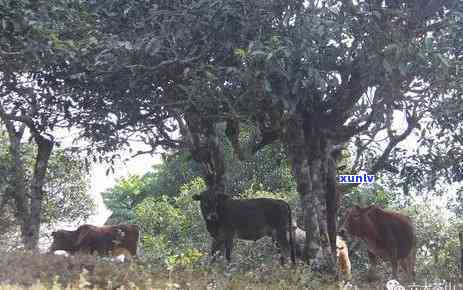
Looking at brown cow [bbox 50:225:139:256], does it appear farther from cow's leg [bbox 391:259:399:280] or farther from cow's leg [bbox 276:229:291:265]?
cow's leg [bbox 391:259:399:280]

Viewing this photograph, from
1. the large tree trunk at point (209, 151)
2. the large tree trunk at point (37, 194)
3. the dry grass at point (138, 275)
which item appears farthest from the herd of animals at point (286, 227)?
the dry grass at point (138, 275)

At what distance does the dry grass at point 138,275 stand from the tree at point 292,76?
7.81 ft

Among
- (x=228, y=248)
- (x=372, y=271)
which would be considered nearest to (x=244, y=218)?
(x=228, y=248)

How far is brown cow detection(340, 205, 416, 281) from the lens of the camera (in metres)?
17.0

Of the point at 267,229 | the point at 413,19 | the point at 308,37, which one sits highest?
the point at 413,19

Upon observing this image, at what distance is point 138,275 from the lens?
37.9ft

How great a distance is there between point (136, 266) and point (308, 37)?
533 centimetres

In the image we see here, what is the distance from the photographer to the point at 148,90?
15.7 metres

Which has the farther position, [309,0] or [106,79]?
[106,79]

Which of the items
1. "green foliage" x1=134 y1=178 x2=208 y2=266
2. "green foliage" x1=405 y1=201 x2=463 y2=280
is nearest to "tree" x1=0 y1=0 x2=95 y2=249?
"green foliage" x1=134 y1=178 x2=208 y2=266

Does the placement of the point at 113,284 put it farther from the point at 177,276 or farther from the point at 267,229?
the point at 267,229

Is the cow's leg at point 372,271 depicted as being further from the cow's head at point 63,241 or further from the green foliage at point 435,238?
the cow's head at point 63,241

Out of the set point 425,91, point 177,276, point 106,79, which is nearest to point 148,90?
point 106,79

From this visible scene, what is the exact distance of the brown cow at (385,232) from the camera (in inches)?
669
